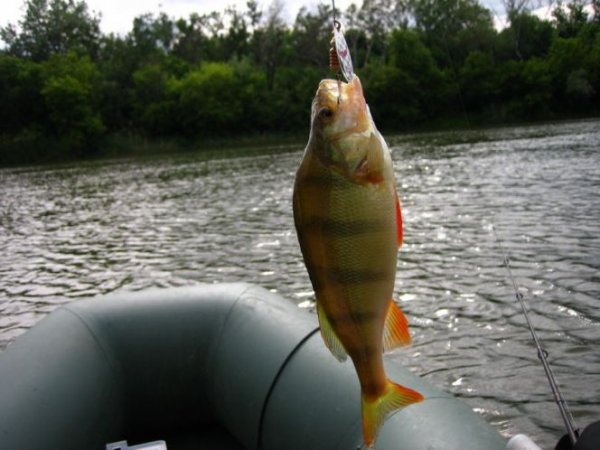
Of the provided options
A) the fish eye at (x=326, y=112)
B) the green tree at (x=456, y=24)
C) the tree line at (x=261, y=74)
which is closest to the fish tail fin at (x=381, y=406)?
the fish eye at (x=326, y=112)

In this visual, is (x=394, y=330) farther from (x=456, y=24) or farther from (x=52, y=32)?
(x=52, y=32)

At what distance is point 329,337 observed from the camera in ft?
5.37

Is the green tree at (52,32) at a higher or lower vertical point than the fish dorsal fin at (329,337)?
higher

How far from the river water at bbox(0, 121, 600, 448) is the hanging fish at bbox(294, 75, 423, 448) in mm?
4554

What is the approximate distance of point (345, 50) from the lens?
164 cm

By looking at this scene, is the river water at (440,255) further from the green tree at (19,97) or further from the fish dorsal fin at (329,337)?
the green tree at (19,97)

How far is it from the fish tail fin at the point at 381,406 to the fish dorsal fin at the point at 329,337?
146 millimetres

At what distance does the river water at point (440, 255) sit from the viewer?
673 centimetres

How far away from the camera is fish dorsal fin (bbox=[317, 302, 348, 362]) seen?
162 cm

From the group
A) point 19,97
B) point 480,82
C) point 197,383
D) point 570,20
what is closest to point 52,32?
point 19,97

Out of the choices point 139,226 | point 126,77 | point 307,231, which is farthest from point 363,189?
point 126,77

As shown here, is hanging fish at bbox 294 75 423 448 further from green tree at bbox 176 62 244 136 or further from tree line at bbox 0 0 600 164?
green tree at bbox 176 62 244 136

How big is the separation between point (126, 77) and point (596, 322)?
7346cm

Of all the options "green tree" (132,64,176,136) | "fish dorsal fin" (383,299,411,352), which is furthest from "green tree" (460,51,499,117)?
"fish dorsal fin" (383,299,411,352)
